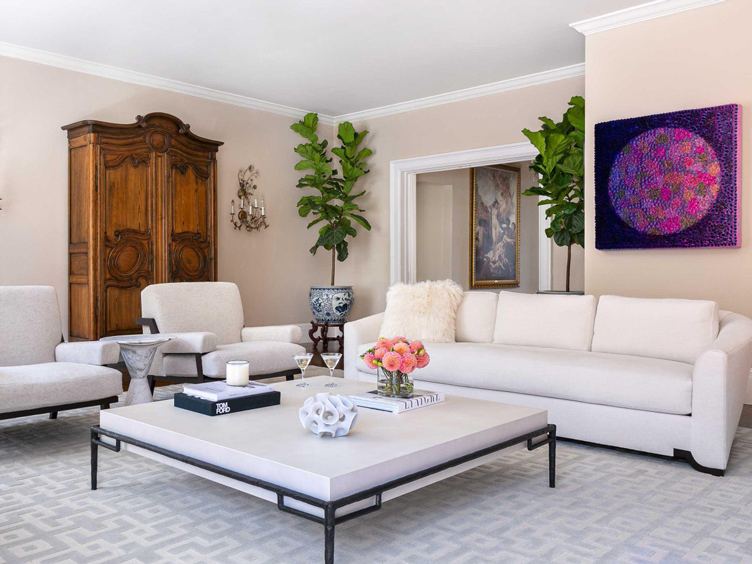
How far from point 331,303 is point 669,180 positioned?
3.65m

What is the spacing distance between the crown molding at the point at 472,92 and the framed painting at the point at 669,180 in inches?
53.1

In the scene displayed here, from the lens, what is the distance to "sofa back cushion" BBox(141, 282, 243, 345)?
4297 millimetres

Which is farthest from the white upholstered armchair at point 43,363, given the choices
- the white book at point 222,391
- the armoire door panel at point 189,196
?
the armoire door panel at point 189,196

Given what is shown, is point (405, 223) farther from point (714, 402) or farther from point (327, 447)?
point (327, 447)

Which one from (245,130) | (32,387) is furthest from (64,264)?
(32,387)

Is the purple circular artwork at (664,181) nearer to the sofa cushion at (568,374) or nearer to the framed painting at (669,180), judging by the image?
the framed painting at (669,180)

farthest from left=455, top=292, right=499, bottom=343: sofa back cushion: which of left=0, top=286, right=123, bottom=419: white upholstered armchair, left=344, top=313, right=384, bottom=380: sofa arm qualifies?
left=0, top=286, right=123, bottom=419: white upholstered armchair

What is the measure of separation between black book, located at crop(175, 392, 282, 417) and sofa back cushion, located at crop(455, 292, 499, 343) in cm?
190

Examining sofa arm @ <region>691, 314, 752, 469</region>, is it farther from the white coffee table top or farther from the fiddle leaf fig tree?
the fiddle leaf fig tree

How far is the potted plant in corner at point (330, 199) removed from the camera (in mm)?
6941

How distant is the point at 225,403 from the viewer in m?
2.54

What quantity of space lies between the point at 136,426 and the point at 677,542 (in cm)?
193

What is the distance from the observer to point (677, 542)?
6.81ft

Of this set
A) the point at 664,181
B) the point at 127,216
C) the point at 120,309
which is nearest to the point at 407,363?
the point at 664,181
